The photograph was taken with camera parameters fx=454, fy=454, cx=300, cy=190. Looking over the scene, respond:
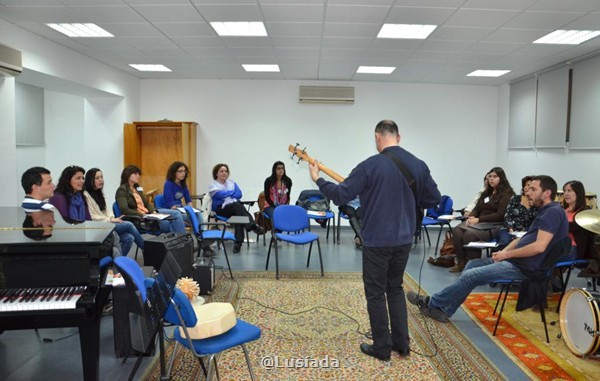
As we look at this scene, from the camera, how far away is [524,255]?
3.46 m

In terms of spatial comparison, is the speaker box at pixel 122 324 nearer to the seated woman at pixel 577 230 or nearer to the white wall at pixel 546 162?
the seated woman at pixel 577 230

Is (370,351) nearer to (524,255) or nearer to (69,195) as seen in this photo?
(524,255)

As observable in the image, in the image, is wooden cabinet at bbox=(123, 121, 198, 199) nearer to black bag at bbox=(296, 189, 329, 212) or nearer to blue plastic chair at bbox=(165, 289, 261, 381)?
black bag at bbox=(296, 189, 329, 212)

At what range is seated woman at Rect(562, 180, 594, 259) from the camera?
13.8ft

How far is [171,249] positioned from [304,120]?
512 cm

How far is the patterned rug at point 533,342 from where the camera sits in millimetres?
2977

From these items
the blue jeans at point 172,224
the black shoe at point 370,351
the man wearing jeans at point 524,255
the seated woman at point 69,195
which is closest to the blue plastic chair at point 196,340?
the black shoe at point 370,351

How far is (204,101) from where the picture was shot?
28.7 ft

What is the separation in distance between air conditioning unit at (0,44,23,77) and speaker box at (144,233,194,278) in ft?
8.36

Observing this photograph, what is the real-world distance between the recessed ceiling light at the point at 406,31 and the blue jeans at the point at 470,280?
274cm

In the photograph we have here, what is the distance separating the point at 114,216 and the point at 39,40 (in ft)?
8.19

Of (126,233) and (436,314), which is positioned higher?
(126,233)

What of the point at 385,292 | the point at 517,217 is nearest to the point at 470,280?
the point at 385,292

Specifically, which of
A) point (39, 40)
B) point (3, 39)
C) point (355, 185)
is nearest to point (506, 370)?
point (355, 185)
